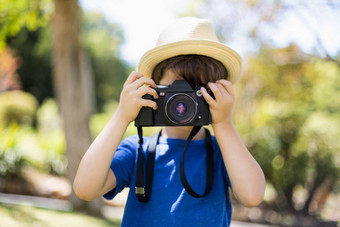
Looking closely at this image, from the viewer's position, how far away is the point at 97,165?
136cm

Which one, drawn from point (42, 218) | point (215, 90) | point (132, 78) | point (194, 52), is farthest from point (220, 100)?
point (42, 218)

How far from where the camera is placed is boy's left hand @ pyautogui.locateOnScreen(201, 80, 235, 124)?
1.39m

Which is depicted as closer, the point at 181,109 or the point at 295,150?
the point at 181,109

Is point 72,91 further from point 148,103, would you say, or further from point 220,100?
point 220,100

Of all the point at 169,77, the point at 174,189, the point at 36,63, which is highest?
the point at 36,63

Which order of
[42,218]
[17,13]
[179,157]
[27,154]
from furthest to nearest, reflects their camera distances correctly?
[27,154], [17,13], [42,218], [179,157]

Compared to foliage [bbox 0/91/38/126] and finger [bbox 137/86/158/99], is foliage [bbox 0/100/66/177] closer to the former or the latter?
finger [bbox 137/86/158/99]

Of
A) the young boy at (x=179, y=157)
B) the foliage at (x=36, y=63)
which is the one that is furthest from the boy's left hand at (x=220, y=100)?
the foliage at (x=36, y=63)

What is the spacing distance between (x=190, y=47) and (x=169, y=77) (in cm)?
15

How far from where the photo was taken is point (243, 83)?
34.2ft

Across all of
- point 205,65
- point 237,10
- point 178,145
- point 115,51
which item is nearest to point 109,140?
point 178,145

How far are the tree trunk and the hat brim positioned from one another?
423cm

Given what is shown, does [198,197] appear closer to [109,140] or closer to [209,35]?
[109,140]

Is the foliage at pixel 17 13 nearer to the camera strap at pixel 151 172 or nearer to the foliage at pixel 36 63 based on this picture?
the camera strap at pixel 151 172
